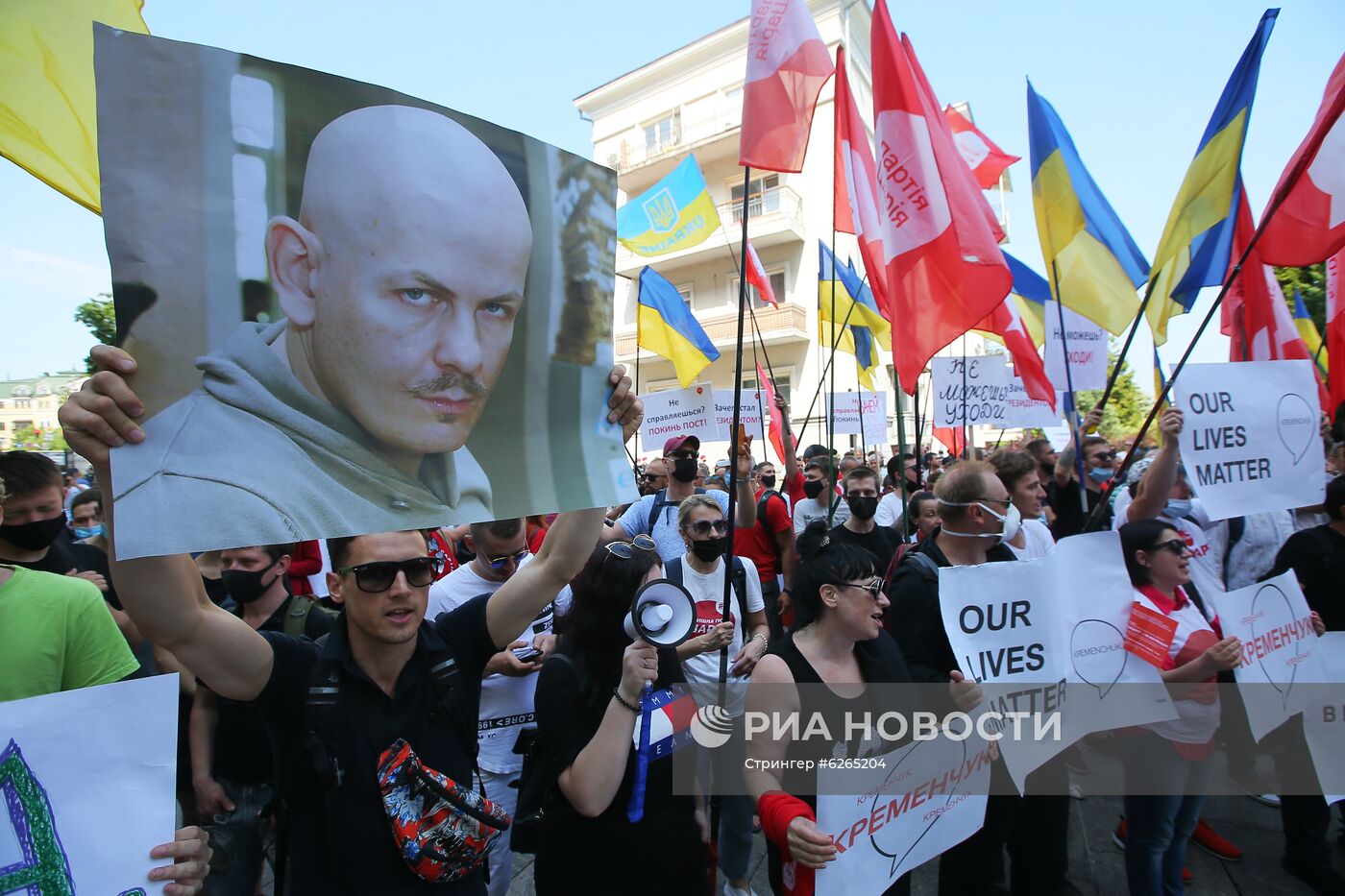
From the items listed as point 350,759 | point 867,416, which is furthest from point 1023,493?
point 867,416

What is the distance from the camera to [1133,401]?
4319cm

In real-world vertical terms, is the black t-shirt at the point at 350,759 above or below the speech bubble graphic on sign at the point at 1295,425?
below

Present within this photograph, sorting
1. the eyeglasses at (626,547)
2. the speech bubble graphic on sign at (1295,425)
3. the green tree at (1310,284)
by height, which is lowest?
the eyeglasses at (626,547)

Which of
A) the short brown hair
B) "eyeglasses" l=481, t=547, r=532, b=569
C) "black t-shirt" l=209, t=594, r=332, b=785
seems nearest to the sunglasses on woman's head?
"eyeglasses" l=481, t=547, r=532, b=569

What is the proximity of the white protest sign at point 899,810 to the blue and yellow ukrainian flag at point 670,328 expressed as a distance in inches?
212

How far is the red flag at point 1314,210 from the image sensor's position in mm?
3332

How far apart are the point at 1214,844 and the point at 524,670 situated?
371 cm

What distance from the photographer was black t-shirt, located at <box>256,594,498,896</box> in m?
1.57

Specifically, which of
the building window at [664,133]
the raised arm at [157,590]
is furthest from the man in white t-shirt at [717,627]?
the building window at [664,133]

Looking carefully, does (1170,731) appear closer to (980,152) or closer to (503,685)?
(503,685)

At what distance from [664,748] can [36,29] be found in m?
2.54

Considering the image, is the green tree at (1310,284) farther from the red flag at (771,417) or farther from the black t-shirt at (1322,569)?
the black t-shirt at (1322,569)

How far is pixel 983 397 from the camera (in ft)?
25.2

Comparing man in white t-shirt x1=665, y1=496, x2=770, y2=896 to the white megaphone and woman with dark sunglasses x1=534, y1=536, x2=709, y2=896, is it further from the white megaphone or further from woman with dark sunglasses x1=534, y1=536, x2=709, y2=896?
the white megaphone
